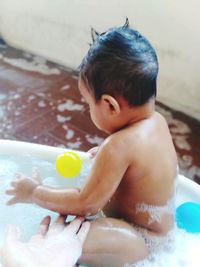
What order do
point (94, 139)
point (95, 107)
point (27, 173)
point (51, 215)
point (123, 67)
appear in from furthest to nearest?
point (94, 139) → point (27, 173) → point (51, 215) → point (95, 107) → point (123, 67)

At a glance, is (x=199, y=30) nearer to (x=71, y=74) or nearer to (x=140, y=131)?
(x=71, y=74)

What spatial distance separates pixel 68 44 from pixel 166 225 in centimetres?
165

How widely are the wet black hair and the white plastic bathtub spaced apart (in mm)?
486

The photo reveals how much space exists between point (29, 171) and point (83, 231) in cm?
53

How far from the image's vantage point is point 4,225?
135 centimetres

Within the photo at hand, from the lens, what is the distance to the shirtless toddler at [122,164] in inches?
35.7

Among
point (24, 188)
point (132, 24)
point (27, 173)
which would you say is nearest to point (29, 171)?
point (27, 173)

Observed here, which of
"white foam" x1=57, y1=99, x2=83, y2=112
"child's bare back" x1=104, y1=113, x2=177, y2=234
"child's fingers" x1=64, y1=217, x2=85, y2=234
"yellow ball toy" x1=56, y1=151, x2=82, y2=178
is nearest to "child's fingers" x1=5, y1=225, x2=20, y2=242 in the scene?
"child's fingers" x1=64, y1=217, x2=85, y2=234

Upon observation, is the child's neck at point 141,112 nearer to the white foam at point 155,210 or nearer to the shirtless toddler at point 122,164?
the shirtless toddler at point 122,164

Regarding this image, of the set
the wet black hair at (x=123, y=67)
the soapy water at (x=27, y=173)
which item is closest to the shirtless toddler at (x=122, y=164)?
the wet black hair at (x=123, y=67)

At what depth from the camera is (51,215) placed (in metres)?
1.36

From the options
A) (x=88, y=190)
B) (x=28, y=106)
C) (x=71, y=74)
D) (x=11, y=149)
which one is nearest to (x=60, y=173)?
(x=11, y=149)

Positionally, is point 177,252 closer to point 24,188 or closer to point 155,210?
Result: point 155,210

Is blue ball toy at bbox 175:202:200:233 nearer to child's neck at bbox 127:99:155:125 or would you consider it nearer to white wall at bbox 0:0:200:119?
child's neck at bbox 127:99:155:125
